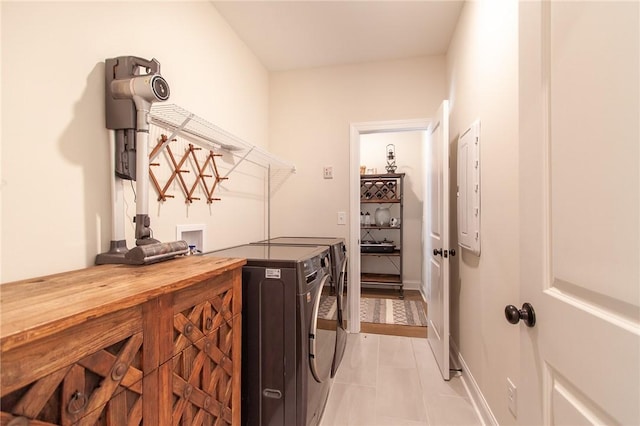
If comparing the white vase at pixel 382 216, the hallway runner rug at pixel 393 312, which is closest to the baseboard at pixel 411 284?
the hallway runner rug at pixel 393 312

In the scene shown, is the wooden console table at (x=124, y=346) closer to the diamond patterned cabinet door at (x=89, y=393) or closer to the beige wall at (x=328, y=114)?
the diamond patterned cabinet door at (x=89, y=393)

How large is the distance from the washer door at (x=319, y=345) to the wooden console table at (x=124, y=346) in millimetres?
354

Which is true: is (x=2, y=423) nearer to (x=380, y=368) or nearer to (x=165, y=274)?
(x=165, y=274)

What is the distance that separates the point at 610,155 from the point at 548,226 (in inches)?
9.1

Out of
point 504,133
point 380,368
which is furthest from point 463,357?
point 504,133

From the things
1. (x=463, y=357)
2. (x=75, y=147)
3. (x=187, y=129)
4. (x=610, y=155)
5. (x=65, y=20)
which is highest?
(x=65, y=20)

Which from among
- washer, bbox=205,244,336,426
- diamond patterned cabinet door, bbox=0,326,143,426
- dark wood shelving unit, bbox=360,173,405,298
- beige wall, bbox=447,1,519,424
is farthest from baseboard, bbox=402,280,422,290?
diamond patterned cabinet door, bbox=0,326,143,426

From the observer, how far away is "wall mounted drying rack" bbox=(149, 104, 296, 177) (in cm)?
134

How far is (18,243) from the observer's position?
35.4 inches

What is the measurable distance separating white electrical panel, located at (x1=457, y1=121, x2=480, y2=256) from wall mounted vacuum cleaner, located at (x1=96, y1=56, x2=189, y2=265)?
1.66m

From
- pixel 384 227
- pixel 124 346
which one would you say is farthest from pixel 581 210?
pixel 384 227

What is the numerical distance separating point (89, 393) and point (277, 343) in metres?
0.79

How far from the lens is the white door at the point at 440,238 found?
79.4 inches

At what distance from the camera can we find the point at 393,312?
3.31m
